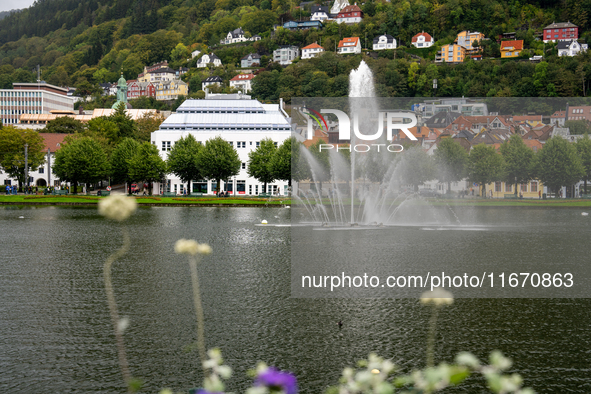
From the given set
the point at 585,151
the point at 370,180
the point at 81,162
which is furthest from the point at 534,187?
the point at 81,162

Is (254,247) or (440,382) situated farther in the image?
(254,247)

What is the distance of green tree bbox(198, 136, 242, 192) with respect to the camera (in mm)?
93875

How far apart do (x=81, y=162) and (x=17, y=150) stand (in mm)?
14210

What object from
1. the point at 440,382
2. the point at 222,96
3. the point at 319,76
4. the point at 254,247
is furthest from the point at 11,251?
the point at 319,76

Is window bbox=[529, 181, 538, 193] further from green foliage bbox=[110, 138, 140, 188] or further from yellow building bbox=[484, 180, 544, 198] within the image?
green foliage bbox=[110, 138, 140, 188]

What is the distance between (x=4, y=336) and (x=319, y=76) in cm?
→ 18791

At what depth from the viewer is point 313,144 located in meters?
84.4

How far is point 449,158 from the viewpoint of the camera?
6406 centimetres

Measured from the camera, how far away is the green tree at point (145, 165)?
93812 mm

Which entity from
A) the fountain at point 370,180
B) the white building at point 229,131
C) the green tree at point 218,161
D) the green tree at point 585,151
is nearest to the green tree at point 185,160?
the green tree at point 218,161

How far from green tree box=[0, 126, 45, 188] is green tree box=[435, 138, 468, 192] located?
68.3 meters

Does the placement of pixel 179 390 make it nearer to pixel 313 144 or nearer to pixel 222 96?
pixel 313 144

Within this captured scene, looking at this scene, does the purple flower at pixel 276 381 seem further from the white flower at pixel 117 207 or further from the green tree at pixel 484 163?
the green tree at pixel 484 163

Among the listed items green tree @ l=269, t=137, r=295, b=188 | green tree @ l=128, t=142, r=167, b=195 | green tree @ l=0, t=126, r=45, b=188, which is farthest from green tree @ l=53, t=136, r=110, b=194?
green tree @ l=269, t=137, r=295, b=188
